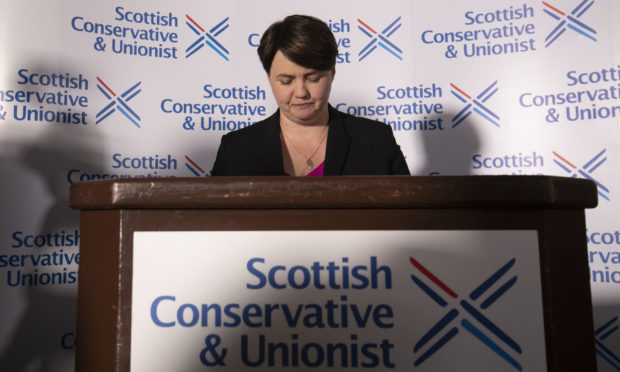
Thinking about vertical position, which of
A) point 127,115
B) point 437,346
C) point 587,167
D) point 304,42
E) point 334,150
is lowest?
point 437,346

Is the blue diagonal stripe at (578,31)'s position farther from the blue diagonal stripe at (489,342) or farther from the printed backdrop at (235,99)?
the blue diagonal stripe at (489,342)

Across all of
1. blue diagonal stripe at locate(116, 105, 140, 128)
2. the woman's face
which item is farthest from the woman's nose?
Answer: blue diagonal stripe at locate(116, 105, 140, 128)

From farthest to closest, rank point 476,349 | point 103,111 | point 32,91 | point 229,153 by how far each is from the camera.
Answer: point 103,111
point 32,91
point 229,153
point 476,349

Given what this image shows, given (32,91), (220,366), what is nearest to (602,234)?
(220,366)

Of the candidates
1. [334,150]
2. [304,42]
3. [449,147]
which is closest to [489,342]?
[334,150]

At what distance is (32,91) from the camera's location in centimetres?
163

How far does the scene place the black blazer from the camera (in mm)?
1107

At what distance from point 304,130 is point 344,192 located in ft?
2.35

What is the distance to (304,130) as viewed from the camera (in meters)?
1.17

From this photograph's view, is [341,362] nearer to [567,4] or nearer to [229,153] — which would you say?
[229,153]

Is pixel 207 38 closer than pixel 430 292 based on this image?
No

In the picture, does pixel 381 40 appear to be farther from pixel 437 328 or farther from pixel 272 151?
pixel 437 328

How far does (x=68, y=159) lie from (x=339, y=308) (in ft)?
5.24

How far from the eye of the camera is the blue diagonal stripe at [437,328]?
0.46 meters
